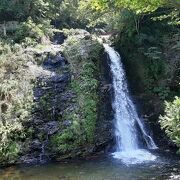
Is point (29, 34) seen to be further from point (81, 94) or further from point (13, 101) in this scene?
point (13, 101)

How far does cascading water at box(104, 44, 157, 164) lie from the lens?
667 inches

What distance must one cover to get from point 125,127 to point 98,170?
5.22m

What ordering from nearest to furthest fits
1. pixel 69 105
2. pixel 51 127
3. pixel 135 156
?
pixel 135 156, pixel 51 127, pixel 69 105

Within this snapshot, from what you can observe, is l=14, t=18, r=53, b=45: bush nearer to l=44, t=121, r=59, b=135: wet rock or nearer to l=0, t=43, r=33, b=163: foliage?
l=0, t=43, r=33, b=163: foliage

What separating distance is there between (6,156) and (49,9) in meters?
20.0

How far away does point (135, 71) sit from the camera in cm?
2330

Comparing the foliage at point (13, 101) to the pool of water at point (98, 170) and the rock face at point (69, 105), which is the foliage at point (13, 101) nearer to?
the rock face at point (69, 105)

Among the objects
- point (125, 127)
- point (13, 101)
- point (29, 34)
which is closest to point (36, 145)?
point (13, 101)

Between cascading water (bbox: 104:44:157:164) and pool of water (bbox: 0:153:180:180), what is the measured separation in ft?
2.68

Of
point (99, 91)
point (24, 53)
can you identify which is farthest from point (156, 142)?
point (24, 53)

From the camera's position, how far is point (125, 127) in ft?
64.0

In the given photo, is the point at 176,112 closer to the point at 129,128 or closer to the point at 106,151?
the point at 106,151

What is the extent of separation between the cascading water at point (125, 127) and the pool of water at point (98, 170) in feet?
2.68

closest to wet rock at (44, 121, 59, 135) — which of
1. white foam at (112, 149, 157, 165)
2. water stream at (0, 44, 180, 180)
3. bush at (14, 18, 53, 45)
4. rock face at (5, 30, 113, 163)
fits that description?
rock face at (5, 30, 113, 163)
